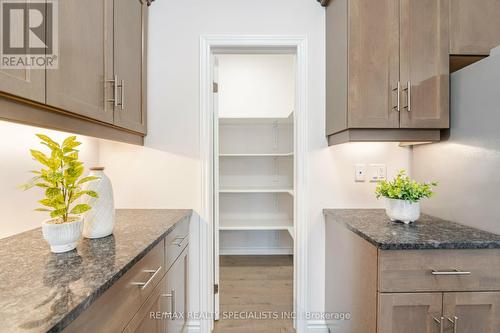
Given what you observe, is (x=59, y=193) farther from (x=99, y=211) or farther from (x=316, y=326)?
(x=316, y=326)

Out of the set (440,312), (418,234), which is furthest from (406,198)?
(440,312)

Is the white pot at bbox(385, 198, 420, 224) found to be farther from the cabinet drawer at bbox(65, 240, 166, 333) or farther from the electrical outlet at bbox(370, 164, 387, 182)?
the cabinet drawer at bbox(65, 240, 166, 333)

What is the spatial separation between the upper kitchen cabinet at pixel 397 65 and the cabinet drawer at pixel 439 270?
2.35 ft

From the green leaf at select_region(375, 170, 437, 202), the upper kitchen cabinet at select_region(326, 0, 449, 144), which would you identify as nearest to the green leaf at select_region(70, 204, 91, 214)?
the upper kitchen cabinet at select_region(326, 0, 449, 144)

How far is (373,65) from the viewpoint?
4.82ft

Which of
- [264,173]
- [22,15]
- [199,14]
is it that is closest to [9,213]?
[22,15]

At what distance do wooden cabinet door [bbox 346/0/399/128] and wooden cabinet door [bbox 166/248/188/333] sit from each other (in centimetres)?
132

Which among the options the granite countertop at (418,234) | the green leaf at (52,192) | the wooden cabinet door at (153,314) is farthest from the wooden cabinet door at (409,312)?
the green leaf at (52,192)

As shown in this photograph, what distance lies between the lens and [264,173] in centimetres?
322

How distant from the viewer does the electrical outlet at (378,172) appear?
184cm

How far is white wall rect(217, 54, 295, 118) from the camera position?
10.8 ft

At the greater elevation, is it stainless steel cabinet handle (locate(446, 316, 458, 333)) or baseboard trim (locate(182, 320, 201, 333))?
stainless steel cabinet handle (locate(446, 316, 458, 333))

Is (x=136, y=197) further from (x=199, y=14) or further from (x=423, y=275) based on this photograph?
(x=423, y=275)

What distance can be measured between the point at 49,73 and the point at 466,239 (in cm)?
181
